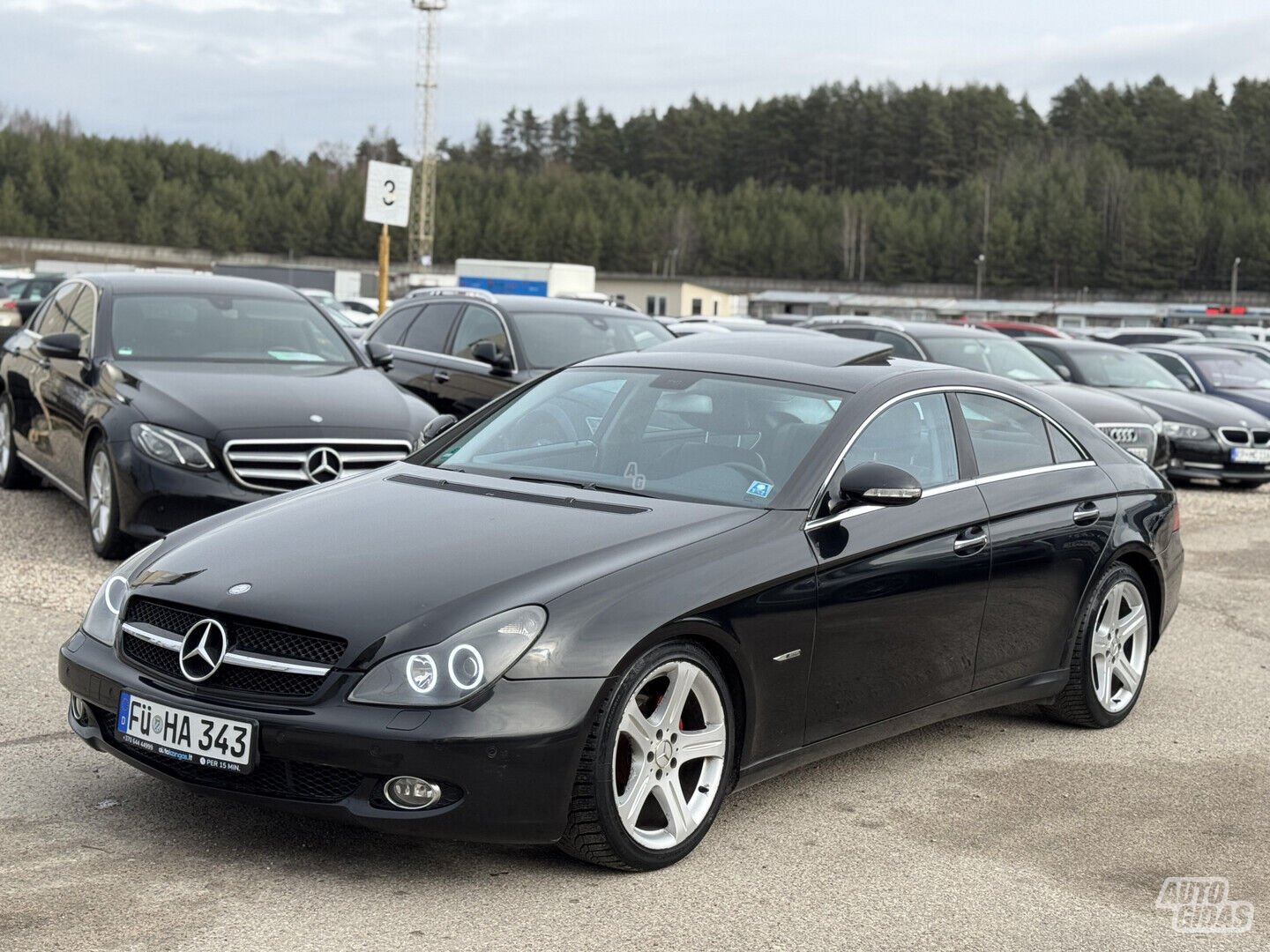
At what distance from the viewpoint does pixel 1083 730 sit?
613 centimetres

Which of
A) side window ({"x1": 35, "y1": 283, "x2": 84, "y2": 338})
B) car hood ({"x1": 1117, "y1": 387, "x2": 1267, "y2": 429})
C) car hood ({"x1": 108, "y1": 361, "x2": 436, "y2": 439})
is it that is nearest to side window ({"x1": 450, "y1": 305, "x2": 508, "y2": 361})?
car hood ({"x1": 108, "y1": 361, "x2": 436, "y2": 439})

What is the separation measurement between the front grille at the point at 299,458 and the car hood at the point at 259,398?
0.32 ft

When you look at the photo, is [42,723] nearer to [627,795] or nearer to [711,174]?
[627,795]

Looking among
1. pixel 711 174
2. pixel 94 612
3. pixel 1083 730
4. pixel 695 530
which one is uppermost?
pixel 711 174

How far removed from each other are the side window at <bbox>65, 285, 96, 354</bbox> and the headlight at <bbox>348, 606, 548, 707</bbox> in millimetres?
6089

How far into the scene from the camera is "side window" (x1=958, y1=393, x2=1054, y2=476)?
5613mm

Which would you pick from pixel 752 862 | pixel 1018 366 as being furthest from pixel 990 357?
pixel 752 862

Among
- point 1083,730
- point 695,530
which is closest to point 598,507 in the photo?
point 695,530

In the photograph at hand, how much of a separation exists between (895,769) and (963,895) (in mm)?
1285

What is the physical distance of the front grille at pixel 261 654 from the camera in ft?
12.9

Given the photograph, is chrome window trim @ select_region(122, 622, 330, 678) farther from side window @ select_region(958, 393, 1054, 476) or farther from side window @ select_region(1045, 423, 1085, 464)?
Answer: side window @ select_region(1045, 423, 1085, 464)

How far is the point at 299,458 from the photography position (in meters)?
8.42

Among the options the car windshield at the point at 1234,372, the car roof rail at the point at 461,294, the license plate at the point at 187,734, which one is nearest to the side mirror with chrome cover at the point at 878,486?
the license plate at the point at 187,734

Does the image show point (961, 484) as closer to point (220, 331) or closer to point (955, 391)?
point (955, 391)
